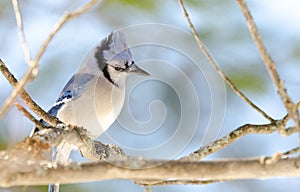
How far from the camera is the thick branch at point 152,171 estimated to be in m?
1.15

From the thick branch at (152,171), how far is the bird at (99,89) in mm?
1106

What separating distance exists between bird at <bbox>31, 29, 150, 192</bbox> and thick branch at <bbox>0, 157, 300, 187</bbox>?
1.11 meters

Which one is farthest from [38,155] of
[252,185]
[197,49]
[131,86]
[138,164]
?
[252,185]

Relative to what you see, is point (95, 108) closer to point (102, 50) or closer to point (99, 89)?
point (99, 89)

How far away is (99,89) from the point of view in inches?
99.9

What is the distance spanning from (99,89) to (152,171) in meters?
1.37

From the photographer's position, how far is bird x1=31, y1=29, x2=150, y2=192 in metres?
2.34

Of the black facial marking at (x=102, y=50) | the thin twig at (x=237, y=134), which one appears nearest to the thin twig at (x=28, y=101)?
the thin twig at (x=237, y=134)

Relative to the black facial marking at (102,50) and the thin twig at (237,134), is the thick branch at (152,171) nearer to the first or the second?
the thin twig at (237,134)

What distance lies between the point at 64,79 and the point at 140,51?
397 millimetres

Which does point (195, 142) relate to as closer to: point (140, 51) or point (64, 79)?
point (140, 51)

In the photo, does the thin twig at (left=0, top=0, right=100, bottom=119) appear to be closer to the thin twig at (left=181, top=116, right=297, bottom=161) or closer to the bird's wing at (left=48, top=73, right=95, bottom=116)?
the thin twig at (left=181, top=116, right=297, bottom=161)

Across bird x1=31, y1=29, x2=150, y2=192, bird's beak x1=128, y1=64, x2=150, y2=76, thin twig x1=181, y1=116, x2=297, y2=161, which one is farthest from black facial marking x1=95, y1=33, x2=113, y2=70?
thin twig x1=181, y1=116, x2=297, y2=161

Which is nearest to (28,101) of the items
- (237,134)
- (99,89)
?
(237,134)
